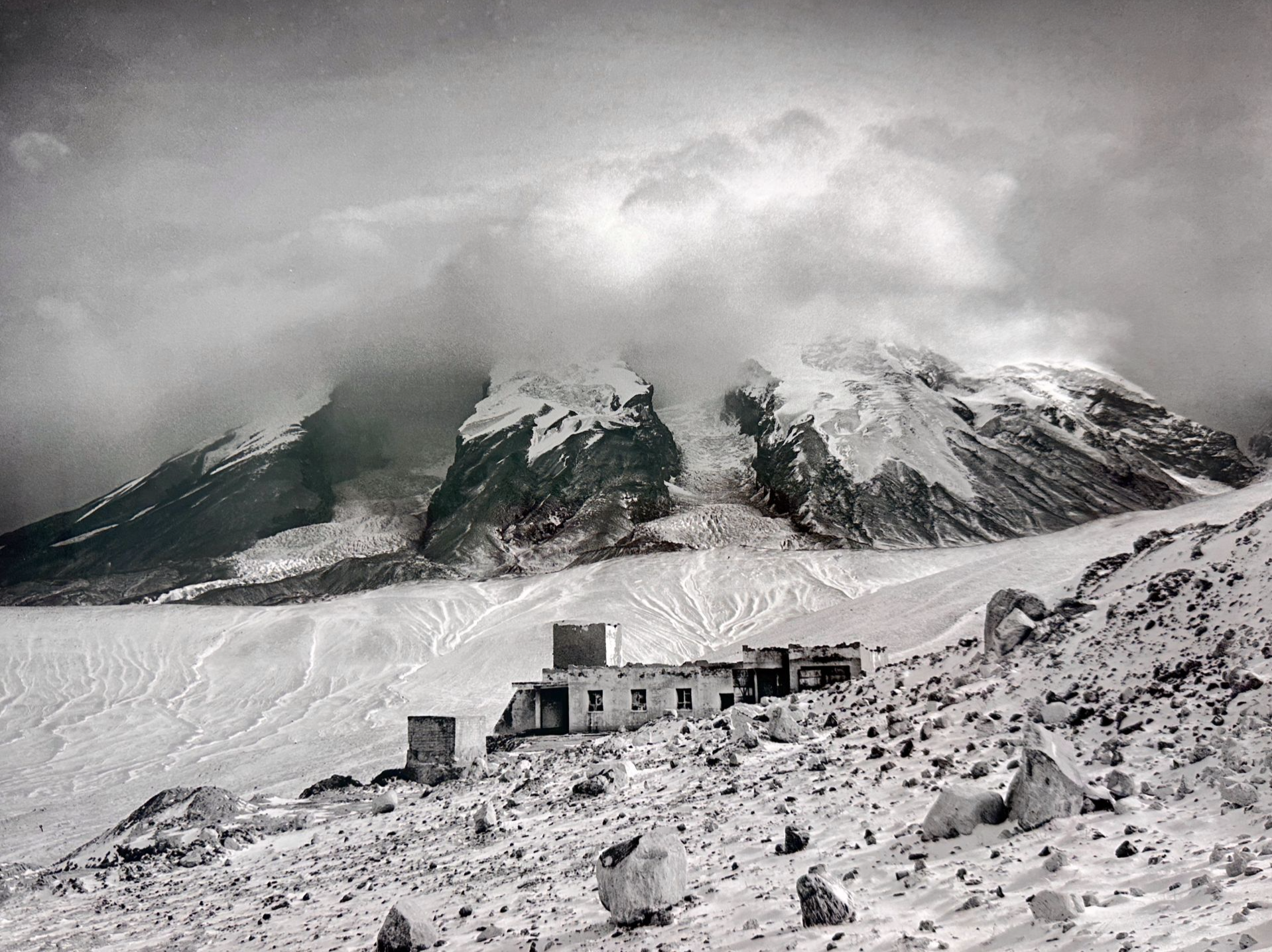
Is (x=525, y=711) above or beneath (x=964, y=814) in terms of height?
beneath

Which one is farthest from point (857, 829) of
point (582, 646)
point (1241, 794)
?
point (582, 646)

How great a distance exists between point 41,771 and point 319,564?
96533 mm

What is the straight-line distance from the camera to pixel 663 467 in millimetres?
162750

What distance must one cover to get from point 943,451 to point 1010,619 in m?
127

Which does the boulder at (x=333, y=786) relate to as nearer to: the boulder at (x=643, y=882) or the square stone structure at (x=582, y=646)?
the square stone structure at (x=582, y=646)

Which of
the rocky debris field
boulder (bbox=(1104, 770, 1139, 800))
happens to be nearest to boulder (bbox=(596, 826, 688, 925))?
the rocky debris field

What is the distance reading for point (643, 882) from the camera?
9320mm

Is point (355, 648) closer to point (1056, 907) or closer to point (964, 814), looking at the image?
point (964, 814)

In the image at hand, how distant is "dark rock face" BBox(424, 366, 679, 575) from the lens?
13825 cm

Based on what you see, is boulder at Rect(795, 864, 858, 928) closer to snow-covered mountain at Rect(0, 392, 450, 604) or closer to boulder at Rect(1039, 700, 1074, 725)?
boulder at Rect(1039, 700, 1074, 725)

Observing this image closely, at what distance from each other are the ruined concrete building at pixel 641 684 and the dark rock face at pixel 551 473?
85587 mm

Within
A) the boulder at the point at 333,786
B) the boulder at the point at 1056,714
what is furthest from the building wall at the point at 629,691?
the boulder at the point at 1056,714

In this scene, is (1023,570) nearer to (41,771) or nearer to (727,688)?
(727,688)

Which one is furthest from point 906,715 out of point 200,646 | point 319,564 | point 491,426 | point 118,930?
point 491,426
